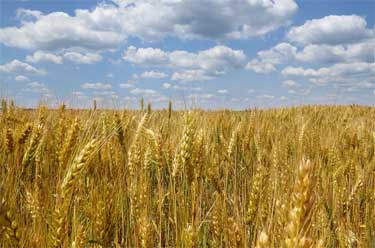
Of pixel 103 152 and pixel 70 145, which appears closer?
pixel 70 145

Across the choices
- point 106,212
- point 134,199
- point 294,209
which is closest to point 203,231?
point 134,199

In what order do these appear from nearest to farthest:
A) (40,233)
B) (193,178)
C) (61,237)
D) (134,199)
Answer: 1. (61,237)
2. (40,233)
3. (134,199)
4. (193,178)

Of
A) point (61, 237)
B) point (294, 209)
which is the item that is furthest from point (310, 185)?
point (61, 237)

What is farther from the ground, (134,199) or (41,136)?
(41,136)

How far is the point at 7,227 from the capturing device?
119 cm

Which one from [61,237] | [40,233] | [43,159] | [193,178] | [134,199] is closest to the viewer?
[61,237]

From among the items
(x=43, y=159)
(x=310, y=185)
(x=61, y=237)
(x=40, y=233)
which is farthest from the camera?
(x=43, y=159)

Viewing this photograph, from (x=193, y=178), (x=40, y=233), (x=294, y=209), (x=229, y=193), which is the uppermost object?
(x=294, y=209)

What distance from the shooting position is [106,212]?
144 cm

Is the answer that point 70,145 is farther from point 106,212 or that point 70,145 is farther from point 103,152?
point 103,152

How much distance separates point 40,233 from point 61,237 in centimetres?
24

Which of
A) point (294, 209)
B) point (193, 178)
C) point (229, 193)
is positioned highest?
point (294, 209)

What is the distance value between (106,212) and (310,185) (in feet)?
3.04

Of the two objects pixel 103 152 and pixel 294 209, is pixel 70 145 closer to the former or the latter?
pixel 103 152
